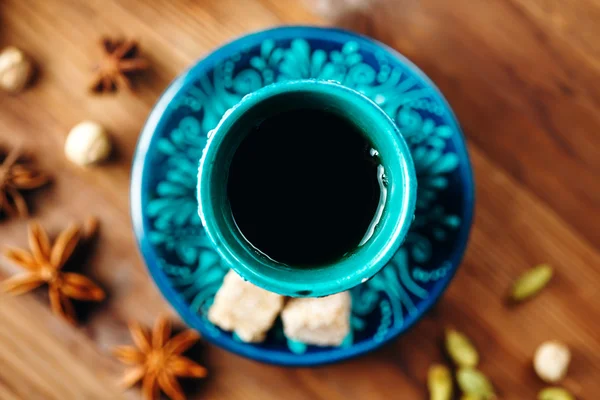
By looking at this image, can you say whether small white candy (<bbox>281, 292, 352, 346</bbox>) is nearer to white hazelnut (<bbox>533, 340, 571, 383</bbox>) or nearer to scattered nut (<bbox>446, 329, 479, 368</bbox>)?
scattered nut (<bbox>446, 329, 479, 368</bbox>)

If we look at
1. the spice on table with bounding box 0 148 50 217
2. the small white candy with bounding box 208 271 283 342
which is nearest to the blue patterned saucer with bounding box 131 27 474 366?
the small white candy with bounding box 208 271 283 342

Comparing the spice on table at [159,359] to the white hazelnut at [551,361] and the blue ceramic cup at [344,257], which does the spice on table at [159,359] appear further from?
the white hazelnut at [551,361]

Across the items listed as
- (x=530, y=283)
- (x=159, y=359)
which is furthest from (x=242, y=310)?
(x=530, y=283)

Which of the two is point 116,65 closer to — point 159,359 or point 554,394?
point 159,359

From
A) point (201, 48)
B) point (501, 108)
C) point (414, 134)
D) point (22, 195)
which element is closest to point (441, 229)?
Result: point (414, 134)

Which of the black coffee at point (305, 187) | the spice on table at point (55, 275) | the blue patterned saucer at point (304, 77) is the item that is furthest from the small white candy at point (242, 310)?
the spice on table at point (55, 275)

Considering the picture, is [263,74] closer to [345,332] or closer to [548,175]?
[345,332]

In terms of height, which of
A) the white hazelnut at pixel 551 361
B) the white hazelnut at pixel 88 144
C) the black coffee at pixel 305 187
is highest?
the black coffee at pixel 305 187
